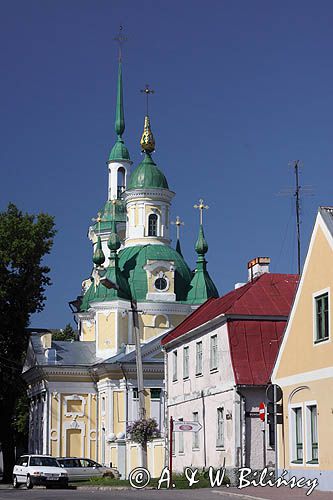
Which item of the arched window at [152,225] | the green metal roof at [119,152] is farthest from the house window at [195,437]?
the green metal roof at [119,152]

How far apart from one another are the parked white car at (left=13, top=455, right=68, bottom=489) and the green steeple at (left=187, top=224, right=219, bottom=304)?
105ft

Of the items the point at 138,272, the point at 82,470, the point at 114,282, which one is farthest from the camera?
the point at 138,272

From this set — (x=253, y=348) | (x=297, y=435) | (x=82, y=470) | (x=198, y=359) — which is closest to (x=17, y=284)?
(x=82, y=470)

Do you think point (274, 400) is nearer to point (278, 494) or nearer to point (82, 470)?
point (278, 494)

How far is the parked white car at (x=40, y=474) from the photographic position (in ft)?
123

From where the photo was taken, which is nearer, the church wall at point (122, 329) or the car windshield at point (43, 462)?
the car windshield at point (43, 462)

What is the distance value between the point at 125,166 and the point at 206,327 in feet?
176

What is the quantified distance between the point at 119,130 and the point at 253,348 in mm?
60131

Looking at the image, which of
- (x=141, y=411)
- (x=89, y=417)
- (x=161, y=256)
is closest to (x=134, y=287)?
(x=161, y=256)

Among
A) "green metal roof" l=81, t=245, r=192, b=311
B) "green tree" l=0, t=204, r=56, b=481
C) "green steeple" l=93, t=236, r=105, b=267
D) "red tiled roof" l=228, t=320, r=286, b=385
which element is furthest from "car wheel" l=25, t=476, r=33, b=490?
"green steeple" l=93, t=236, r=105, b=267

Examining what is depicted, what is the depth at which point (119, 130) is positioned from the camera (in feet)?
305

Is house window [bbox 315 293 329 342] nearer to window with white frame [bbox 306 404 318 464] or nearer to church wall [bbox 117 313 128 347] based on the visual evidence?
window with white frame [bbox 306 404 318 464]

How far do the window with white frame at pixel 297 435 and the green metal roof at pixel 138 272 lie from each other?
127ft

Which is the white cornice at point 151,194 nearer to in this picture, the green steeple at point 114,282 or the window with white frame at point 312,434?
the green steeple at point 114,282
